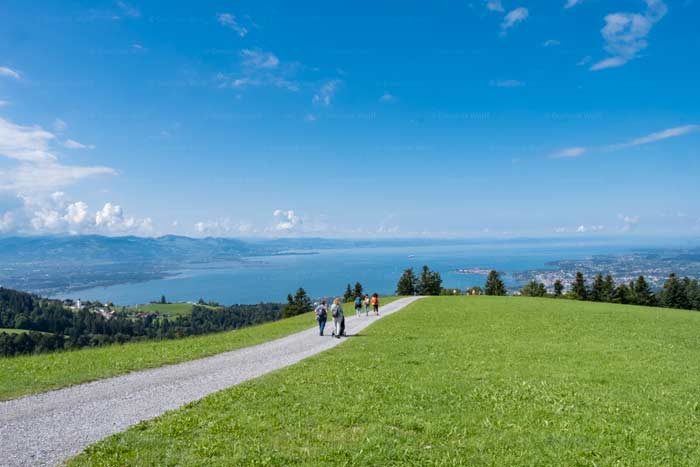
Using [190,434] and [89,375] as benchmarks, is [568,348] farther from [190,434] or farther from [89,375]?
[89,375]

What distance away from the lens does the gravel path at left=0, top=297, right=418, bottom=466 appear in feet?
27.0

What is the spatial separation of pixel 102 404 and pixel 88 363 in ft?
23.0

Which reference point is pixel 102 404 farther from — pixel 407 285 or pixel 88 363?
pixel 407 285

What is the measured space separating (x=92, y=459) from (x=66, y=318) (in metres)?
83.9

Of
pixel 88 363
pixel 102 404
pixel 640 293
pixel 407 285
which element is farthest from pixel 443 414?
pixel 640 293

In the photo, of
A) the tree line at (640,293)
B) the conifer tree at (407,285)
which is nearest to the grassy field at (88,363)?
the conifer tree at (407,285)

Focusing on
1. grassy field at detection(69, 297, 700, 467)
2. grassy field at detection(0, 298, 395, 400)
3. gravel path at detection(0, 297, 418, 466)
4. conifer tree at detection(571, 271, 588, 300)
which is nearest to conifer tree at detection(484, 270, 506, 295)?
conifer tree at detection(571, 271, 588, 300)

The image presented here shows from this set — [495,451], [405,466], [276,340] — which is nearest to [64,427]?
[405,466]

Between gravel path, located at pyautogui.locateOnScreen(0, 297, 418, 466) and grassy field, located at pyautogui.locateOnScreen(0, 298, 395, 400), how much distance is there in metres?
0.86

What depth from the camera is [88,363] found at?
663 inches

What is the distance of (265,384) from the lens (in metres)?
12.9

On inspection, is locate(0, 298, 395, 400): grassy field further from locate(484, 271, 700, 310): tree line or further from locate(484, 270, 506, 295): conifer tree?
locate(484, 271, 700, 310): tree line

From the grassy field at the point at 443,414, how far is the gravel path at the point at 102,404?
0.86 metres

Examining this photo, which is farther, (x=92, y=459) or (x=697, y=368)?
(x=697, y=368)
